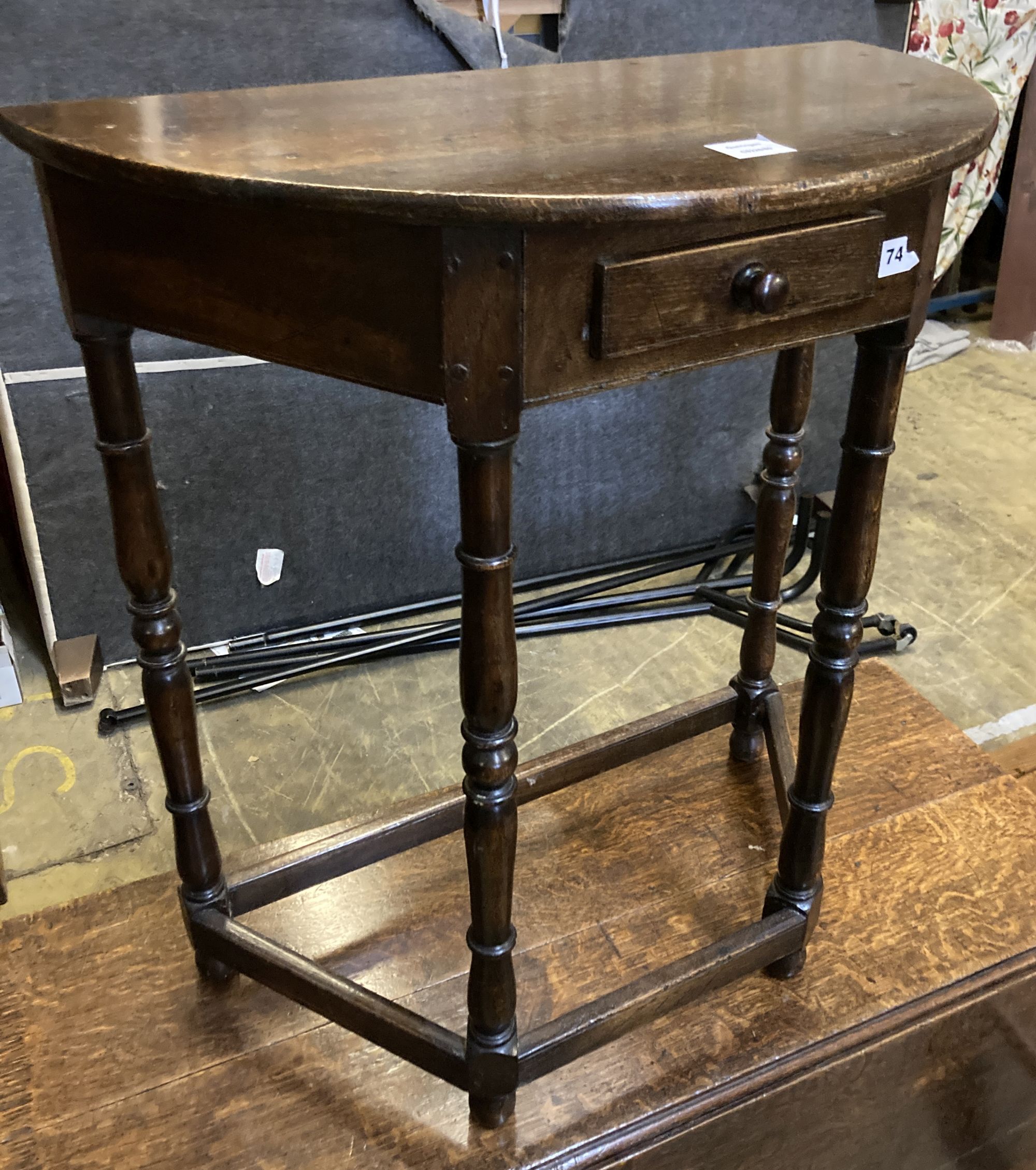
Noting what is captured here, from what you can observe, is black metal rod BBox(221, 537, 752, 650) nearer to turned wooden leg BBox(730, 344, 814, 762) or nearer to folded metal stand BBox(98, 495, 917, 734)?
folded metal stand BBox(98, 495, 917, 734)

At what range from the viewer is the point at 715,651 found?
1782 millimetres

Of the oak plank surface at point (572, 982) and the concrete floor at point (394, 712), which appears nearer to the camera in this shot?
the oak plank surface at point (572, 982)

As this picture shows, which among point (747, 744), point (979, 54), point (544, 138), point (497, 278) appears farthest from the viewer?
point (979, 54)

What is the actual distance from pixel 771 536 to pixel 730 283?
1.73 ft

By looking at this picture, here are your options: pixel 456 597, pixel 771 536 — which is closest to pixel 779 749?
pixel 771 536

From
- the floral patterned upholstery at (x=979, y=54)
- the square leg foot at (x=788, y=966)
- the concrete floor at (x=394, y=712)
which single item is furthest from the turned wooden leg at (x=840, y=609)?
the floral patterned upholstery at (x=979, y=54)

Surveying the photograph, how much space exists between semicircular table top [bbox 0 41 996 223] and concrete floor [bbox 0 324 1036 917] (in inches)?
37.3

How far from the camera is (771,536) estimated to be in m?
1.13

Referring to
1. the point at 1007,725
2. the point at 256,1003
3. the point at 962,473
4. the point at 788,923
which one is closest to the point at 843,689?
the point at 788,923

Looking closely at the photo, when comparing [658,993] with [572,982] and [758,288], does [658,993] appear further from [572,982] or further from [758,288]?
[758,288]

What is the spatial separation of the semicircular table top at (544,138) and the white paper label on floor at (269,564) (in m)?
0.93

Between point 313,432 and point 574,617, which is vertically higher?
point 313,432

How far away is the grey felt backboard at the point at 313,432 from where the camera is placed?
1.36m

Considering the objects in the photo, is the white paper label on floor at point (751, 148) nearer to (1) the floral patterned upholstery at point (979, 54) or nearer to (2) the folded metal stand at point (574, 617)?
(2) the folded metal stand at point (574, 617)
